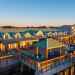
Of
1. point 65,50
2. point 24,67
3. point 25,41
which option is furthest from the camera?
point 25,41

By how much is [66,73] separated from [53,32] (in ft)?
7.65

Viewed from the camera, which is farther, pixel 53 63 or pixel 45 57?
pixel 45 57

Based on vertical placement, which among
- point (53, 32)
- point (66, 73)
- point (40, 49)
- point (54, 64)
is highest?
point (53, 32)

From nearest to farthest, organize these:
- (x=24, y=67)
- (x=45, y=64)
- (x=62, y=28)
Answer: (x=45, y=64) < (x=24, y=67) < (x=62, y=28)

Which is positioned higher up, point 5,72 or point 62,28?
point 62,28

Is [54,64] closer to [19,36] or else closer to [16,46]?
[16,46]

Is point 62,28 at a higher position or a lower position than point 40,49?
higher

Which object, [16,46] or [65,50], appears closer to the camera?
[65,50]

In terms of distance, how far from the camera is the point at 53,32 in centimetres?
539

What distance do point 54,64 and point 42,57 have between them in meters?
0.32

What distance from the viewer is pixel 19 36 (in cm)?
532

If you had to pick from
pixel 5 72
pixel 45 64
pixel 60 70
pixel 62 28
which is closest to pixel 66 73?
pixel 60 70

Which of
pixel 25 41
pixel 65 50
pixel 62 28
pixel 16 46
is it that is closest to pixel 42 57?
pixel 65 50

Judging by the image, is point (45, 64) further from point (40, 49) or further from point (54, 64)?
point (40, 49)
